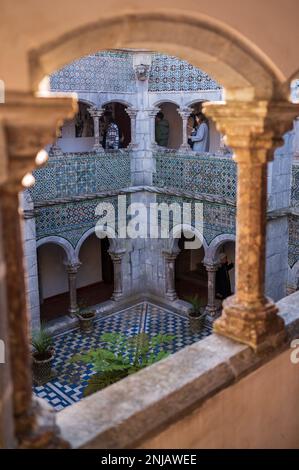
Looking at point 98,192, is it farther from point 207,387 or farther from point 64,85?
point 207,387

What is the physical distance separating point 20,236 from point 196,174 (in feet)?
29.6

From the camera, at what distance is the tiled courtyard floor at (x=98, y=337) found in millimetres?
8711

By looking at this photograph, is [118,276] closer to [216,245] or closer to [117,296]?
[117,296]

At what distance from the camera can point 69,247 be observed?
1100 centimetres

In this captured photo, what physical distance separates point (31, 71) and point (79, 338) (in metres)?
9.09

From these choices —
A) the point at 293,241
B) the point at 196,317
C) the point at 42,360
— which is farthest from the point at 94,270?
the point at 293,241

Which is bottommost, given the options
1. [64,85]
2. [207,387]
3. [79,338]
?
[79,338]

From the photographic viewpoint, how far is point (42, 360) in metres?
9.00

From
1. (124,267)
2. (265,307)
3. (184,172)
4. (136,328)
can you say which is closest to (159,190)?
(184,172)

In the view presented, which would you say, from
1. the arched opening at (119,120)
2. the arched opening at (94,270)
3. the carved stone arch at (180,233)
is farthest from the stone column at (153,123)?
the arched opening at (94,270)

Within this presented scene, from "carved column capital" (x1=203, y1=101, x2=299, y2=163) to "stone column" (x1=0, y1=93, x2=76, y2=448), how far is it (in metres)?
1.24

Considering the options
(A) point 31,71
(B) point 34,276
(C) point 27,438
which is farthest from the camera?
(B) point 34,276

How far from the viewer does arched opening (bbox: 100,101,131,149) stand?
43.9ft

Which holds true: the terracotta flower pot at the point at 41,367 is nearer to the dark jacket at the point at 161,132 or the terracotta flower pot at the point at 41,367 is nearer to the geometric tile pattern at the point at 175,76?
the dark jacket at the point at 161,132
